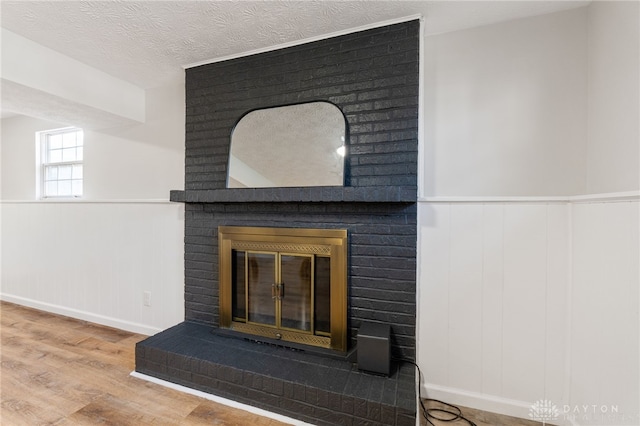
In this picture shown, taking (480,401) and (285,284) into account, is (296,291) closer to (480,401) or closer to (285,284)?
(285,284)

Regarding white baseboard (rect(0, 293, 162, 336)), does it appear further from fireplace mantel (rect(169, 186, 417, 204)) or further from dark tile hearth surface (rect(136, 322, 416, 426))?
fireplace mantel (rect(169, 186, 417, 204))

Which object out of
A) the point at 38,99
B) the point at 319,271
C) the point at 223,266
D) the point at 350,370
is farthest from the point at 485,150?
the point at 38,99

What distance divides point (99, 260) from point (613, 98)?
4.04m

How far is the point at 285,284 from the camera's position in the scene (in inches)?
79.0

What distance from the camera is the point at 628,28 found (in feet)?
4.36

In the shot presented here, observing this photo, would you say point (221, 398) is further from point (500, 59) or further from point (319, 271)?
point (500, 59)

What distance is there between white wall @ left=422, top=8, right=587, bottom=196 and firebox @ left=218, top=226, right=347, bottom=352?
817 mm

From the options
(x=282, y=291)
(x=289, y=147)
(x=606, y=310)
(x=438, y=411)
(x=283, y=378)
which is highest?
(x=289, y=147)

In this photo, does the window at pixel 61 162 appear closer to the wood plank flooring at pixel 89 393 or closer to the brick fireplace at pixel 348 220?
the wood plank flooring at pixel 89 393

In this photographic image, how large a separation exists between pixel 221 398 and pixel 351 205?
4.69 feet

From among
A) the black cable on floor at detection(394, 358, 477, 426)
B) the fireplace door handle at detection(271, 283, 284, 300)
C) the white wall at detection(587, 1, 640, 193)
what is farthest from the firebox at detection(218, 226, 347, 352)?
the white wall at detection(587, 1, 640, 193)

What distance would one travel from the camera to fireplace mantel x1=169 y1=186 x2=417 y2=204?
64.6 inches

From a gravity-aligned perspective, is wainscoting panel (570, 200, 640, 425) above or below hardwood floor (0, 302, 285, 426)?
above

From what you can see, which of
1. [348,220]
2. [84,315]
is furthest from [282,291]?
[84,315]
